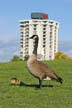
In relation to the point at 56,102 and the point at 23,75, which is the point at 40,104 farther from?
the point at 23,75

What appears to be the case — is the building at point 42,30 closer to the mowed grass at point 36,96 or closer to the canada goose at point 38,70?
the mowed grass at point 36,96

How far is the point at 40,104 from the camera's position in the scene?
34.8 feet

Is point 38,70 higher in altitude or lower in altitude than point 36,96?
higher

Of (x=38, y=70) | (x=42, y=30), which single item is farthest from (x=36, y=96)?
(x=42, y=30)

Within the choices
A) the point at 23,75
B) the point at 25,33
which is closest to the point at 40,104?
the point at 23,75

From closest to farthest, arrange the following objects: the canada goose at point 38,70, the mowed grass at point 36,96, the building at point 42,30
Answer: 1. the mowed grass at point 36,96
2. the canada goose at point 38,70
3. the building at point 42,30

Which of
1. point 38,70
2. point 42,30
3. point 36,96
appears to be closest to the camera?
point 36,96

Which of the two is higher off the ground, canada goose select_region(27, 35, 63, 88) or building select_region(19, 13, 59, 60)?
canada goose select_region(27, 35, 63, 88)

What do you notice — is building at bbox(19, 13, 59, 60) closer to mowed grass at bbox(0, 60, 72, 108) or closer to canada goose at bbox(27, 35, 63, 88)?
mowed grass at bbox(0, 60, 72, 108)

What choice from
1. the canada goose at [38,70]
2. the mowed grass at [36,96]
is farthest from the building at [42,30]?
the canada goose at [38,70]

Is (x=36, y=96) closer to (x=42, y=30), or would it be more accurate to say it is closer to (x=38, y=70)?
(x=38, y=70)

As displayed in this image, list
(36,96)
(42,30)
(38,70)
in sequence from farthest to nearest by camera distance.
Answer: (42,30) < (38,70) < (36,96)

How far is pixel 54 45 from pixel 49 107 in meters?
171

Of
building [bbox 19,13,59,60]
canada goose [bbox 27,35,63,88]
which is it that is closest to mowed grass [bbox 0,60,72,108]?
canada goose [bbox 27,35,63,88]
